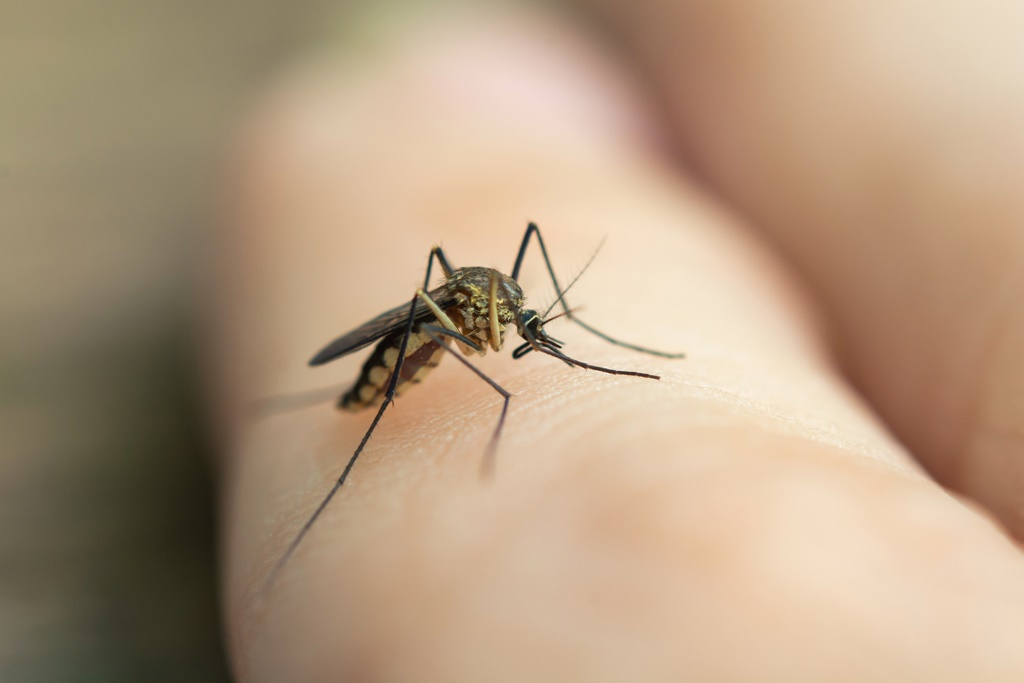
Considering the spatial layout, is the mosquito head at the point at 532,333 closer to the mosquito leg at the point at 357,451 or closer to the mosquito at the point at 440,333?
the mosquito at the point at 440,333

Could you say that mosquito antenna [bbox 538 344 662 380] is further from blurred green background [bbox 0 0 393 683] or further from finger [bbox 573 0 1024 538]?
blurred green background [bbox 0 0 393 683]

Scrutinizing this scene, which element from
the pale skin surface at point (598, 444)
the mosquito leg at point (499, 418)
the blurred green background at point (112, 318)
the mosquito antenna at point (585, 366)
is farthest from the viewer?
the blurred green background at point (112, 318)

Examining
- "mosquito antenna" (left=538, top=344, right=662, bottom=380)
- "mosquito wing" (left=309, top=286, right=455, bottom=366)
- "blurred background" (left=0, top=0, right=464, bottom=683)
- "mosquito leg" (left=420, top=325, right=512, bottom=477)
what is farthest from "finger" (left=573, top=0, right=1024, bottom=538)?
"blurred background" (left=0, top=0, right=464, bottom=683)

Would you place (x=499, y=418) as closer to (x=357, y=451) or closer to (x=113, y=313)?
(x=357, y=451)

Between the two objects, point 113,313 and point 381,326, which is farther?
point 113,313

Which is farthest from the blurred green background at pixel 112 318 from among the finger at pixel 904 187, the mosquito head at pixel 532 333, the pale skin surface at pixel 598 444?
the finger at pixel 904 187

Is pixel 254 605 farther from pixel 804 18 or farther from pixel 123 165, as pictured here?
pixel 123 165

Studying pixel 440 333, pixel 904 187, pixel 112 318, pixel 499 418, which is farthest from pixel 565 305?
pixel 112 318
